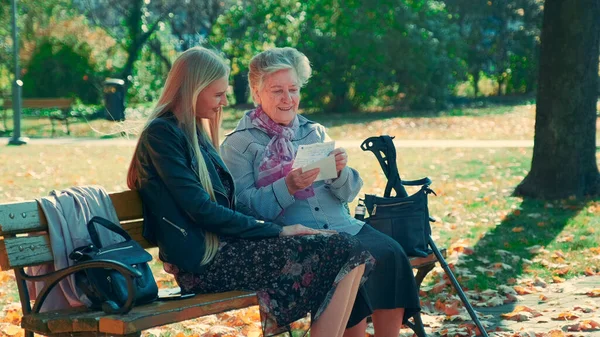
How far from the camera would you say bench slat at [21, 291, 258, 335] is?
3490 mm

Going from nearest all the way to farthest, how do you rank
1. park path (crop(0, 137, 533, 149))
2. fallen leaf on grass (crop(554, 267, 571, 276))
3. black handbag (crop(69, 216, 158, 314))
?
black handbag (crop(69, 216, 158, 314)), fallen leaf on grass (crop(554, 267, 571, 276)), park path (crop(0, 137, 533, 149))

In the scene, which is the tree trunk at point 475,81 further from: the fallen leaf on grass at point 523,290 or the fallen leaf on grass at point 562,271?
the fallen leaf on grass at point 523,290

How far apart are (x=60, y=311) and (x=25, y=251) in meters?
0.27

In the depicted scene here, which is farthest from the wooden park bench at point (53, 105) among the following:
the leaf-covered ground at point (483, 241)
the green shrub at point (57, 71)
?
the leaf-covered ground at point (483, 241)

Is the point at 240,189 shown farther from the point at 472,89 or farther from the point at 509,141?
the point at 472,89

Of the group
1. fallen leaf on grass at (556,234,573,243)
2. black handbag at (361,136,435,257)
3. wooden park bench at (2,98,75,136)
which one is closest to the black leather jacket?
black handbag at (361,136,435,257)

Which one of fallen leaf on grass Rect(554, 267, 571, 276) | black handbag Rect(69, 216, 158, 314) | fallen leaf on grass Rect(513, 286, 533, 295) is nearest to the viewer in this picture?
black handbag Rect(69, 216, 158, 314)

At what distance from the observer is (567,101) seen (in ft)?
30.5

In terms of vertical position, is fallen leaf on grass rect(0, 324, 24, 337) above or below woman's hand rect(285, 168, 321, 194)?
below

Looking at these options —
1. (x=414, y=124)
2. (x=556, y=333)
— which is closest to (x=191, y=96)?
(x=556, y=333)

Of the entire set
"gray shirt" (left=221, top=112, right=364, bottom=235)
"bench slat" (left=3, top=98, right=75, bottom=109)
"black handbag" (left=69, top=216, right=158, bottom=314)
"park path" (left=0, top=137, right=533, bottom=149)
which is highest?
"gray shirt" (left=221, top=112, right=364, bottom=235)

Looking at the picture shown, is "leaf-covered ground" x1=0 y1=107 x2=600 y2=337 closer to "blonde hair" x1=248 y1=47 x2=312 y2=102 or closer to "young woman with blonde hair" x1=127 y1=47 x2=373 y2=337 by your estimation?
"young woman with blonde hair" x1=127 y1=47 x2=373 y2=337

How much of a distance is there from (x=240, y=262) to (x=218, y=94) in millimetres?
736

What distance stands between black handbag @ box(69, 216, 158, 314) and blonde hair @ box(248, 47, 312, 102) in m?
1.20
